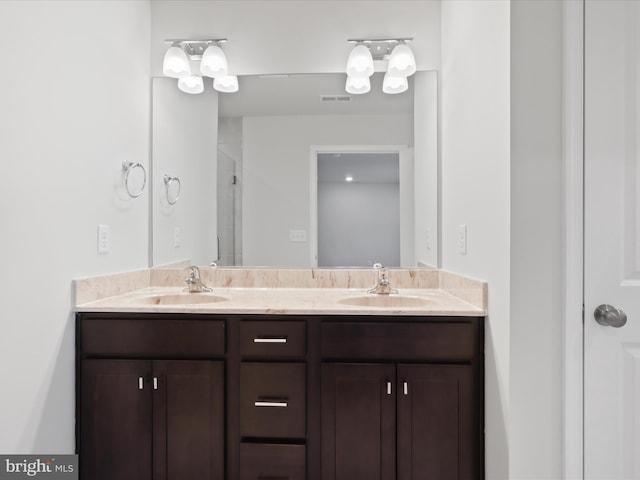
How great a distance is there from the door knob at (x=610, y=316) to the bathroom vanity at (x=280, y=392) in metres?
0.37

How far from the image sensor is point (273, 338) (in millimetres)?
1508

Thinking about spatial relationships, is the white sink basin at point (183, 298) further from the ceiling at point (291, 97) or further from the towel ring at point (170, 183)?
the ceiling at point (291, 97)

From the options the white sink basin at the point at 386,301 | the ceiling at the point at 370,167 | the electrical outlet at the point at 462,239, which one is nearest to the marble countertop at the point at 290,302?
the white sink basin at the point at 386,301

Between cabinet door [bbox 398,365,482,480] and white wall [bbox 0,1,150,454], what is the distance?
4.43ft

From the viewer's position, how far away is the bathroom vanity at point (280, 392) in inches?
57.3

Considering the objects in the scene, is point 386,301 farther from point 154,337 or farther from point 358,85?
point 358,85

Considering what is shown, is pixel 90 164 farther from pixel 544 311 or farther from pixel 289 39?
pixel 544 311

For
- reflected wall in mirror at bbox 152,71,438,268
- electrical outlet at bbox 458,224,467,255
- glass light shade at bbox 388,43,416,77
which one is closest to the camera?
electrical outlet at bbox 458,224,467,255

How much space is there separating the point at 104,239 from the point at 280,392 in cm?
105

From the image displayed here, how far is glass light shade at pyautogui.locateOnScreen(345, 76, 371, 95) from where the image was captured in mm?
2057

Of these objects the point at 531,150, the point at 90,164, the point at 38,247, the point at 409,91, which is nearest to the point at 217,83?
the point at 90,164

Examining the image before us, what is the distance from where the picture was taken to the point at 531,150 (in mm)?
1213

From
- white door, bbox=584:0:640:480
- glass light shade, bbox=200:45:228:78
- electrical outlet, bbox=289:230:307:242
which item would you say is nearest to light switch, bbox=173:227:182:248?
electrical outlet, bbox=289:230:307:242

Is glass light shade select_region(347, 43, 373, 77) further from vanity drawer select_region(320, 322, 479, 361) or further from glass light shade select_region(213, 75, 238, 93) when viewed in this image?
vanity drawer select_region(320, 322, 479, 361)
